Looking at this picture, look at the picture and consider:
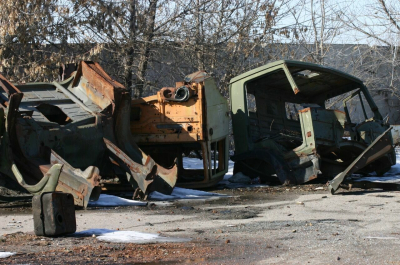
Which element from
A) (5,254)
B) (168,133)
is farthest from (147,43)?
(5,254)

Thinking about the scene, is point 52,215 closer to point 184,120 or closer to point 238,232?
point 238,232

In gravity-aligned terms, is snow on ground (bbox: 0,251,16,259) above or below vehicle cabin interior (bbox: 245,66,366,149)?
below

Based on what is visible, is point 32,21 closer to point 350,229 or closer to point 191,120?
point 191,120

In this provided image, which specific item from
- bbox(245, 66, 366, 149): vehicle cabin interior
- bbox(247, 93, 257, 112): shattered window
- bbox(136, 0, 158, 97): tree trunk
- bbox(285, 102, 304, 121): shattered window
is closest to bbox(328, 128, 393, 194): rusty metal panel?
bbox(245, 66, 366, 149): vehicle cabin interior

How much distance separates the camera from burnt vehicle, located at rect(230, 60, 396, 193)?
32.5ft

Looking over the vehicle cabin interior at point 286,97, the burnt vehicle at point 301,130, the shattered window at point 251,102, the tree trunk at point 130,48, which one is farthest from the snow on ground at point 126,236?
the tree trunk at point 130,48

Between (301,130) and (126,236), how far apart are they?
6.02 metres

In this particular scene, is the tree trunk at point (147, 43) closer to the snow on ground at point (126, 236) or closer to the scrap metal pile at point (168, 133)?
the scrap metal pile at point (168, 133)

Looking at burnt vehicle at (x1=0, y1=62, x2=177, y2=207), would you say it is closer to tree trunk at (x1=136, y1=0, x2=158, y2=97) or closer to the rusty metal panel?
the rusty metal panel

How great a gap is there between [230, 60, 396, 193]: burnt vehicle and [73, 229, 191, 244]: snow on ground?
3941 millimetres

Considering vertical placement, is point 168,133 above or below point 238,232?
above

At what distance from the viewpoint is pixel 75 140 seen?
8.42 meters

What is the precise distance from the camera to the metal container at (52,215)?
495 cm

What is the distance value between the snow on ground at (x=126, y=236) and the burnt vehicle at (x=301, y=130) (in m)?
3.94
